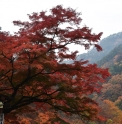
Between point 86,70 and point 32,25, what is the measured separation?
2093 mm

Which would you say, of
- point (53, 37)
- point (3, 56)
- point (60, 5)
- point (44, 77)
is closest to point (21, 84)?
point (44, 77)

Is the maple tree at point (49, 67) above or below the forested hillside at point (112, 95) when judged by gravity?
below

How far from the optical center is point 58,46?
6.59m

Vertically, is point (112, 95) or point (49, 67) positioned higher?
point (112, 95)

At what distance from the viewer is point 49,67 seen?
6.17 m

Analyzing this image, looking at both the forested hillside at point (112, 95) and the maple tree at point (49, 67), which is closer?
the maple tree at point (49, 67)

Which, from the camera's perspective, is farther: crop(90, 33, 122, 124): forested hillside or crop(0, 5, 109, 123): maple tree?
crop(90, 33, 122, 124): forested hillside

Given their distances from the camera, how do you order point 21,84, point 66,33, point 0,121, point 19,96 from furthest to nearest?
point 19,96 → point 21,84 → point 66,33 → point 0,121

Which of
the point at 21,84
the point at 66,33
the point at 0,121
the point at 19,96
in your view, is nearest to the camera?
the point at 0,121

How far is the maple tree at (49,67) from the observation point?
19.1 feet

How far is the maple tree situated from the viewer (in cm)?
581

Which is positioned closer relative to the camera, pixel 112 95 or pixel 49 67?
pixel 49 67

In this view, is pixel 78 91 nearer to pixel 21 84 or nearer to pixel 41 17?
pixel 21 84

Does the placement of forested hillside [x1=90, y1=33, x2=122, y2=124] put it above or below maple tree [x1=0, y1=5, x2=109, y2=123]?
above
